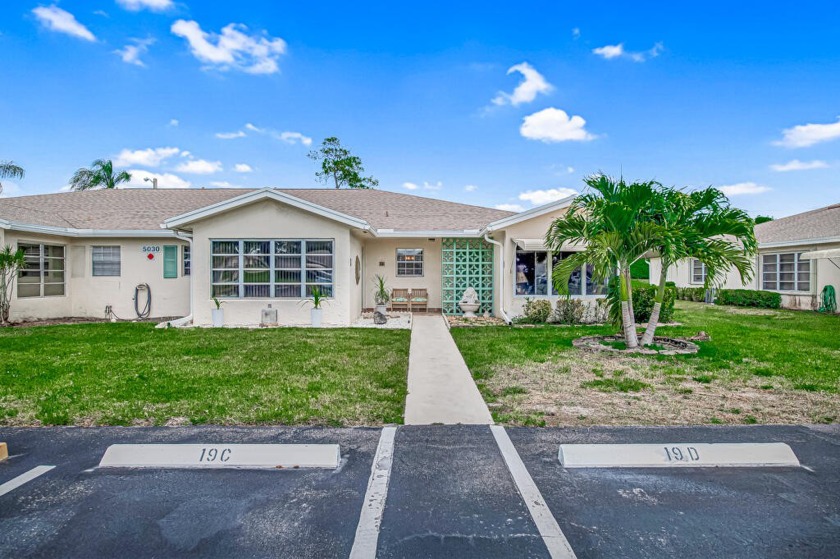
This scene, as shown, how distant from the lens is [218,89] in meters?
19.4

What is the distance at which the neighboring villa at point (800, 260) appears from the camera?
15945mm

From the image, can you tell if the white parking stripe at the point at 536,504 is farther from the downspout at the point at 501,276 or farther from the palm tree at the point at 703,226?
the downspout at the point at 501,276

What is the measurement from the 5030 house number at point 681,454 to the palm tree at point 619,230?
5183mm

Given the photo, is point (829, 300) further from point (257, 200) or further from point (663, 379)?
point (257, 200)

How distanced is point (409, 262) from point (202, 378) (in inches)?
409

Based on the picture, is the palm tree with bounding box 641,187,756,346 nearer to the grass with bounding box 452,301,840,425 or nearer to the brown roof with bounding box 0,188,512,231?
the grass with bounding box 452,301,840,425

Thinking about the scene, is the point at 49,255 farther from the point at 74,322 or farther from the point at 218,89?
the point at 218,89

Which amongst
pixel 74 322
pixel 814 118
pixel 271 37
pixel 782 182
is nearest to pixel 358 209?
pixel 271 37

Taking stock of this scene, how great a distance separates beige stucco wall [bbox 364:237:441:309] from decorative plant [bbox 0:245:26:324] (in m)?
10.2

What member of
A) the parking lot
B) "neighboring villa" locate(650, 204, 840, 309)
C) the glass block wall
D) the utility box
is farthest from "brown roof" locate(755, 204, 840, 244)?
the utility box

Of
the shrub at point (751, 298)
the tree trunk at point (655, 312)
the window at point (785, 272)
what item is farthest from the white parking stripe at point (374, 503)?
the window at point (785, 272)

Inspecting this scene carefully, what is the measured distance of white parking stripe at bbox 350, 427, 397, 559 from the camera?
2658mm

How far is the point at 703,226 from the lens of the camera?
8805 mm

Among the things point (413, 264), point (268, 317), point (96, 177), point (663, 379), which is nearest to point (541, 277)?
point (413, 264)
